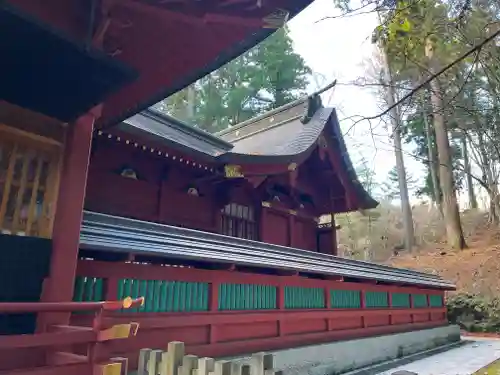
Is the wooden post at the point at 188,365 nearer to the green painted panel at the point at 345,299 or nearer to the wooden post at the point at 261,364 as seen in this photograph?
the wooden post at the point at 261,364

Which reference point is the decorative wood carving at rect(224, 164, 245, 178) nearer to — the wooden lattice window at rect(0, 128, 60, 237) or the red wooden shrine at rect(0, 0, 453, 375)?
the red wooden shrine at rect(0, 0, 453, 375)

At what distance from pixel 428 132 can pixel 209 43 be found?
2284cm

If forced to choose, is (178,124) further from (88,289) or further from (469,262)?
(469,262)

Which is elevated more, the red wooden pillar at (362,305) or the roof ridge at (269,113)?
the roof ridge at (269,113)

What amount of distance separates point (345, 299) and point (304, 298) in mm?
1637

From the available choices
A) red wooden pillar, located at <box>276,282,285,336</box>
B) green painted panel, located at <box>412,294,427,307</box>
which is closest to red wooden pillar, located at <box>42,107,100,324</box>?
red wooden pillar, located at <box>276,282,285,336</box>

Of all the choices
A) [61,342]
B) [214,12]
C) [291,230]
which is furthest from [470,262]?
[61,342]

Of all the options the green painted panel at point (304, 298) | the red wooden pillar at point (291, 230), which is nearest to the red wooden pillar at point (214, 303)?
the green painted panel at point (304, 298)

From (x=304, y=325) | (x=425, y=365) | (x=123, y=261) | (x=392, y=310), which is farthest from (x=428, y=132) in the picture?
(x=123, y=261)

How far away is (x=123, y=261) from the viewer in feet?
15.1

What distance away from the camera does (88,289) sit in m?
4.31

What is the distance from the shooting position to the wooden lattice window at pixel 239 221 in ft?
30.2

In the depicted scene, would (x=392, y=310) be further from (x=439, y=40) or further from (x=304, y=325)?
(x=439, y=40)

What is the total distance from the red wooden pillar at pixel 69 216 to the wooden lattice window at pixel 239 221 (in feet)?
18.0
